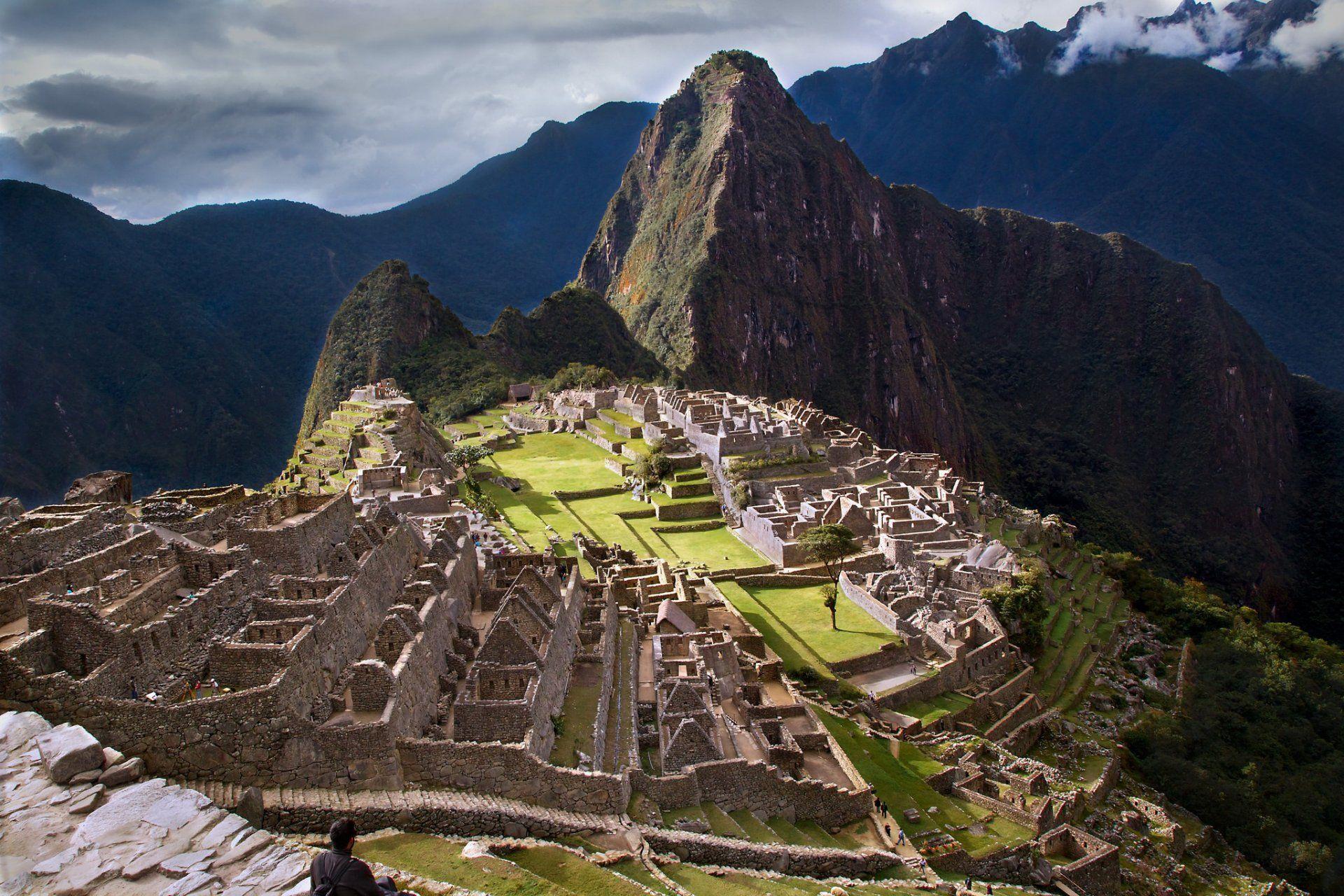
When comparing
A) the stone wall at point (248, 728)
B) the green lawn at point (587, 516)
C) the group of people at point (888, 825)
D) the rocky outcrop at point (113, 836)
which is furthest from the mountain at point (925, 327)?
the rocky outcrop at point (113, 836)

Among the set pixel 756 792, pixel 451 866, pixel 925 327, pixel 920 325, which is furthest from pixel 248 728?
pixel 925 327

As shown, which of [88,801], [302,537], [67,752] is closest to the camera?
[88,801]

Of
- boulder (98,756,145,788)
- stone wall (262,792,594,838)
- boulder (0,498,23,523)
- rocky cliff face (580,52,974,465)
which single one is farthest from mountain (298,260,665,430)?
boulder (98,756,145,788)

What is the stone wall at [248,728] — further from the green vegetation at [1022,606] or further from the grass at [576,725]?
the green vegetation at [1022,606]

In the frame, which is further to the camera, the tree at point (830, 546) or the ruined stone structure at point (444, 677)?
the tree at point (830, 546)

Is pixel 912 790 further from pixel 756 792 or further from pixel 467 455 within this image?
pixel 467 455

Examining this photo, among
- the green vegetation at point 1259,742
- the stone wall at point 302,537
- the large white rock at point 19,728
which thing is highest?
the stone wall at point 302,537

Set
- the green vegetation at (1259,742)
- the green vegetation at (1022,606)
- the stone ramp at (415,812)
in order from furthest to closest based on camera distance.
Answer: the green vegetation at (1022,606) → the green vegetation at (1259,742) → the stone ramp at (415,812)

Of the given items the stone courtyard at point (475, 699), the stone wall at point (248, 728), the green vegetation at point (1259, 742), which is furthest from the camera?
the green vegetation at point (1259, 742)
